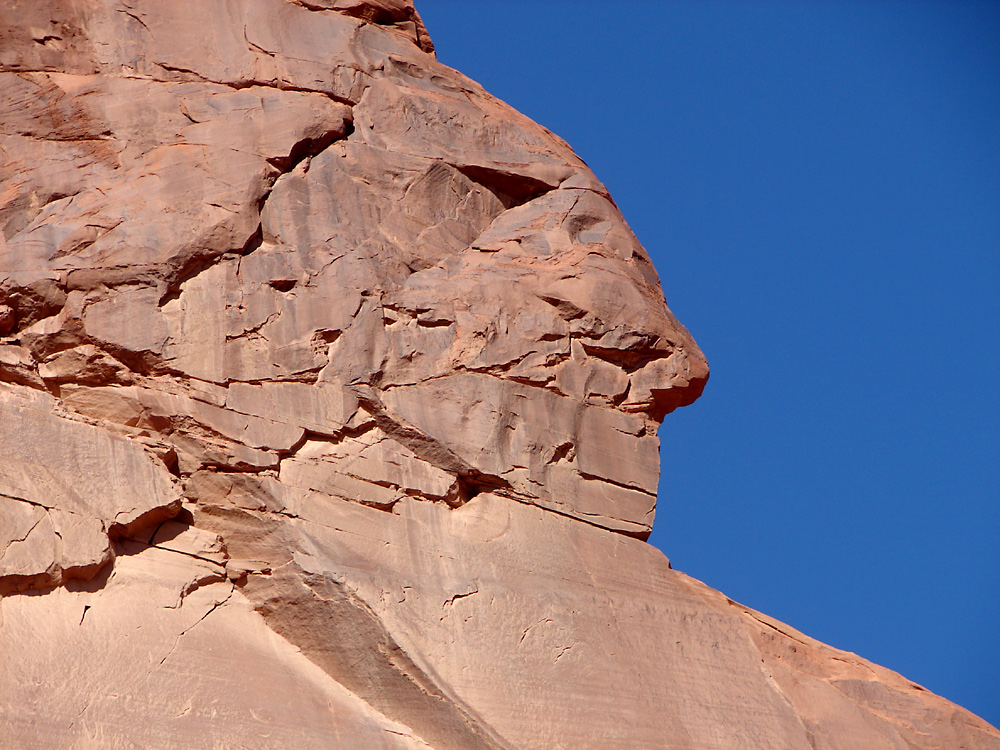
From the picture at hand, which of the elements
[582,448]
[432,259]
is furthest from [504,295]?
Answer: [582,448]

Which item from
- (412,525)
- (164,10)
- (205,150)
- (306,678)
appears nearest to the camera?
(306,678)

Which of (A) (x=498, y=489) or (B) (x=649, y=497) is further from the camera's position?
(B) (x=649, y=497)

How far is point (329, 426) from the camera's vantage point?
32.2 ft

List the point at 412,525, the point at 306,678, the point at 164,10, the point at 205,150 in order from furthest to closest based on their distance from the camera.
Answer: the point at 164,10 → the point at 205,150 → the point at 412,525 → the point at 306,678

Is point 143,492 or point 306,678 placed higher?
point 143,492

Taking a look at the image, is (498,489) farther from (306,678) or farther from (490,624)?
(306,678)

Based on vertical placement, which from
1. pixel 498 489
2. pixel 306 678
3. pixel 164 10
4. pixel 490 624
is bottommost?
pixel 306 678

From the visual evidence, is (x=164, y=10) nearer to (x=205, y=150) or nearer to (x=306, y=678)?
(x=205, y=150)

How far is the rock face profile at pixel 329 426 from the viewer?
8828mm

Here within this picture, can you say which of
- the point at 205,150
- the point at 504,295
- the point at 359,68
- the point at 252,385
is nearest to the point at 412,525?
the point at 252,385

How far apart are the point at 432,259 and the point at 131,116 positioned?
2.70 metres

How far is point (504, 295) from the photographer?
35.9 feet

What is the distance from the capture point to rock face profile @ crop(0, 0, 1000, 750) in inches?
348

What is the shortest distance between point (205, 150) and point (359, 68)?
178 cm
